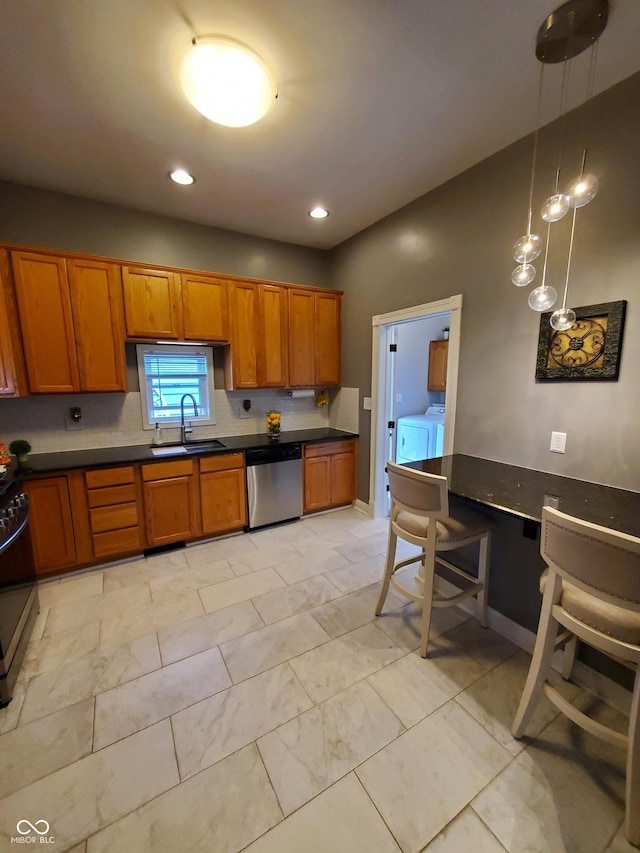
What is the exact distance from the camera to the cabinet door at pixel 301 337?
143 inches

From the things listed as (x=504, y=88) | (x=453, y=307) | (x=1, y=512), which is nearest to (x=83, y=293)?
(x=1, y=512)

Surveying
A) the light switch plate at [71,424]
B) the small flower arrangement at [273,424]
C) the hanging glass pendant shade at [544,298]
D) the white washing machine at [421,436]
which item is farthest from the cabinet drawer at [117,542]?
the hanging glass pendant shade at [544,298]

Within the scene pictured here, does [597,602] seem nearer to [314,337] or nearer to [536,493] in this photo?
[536,493]

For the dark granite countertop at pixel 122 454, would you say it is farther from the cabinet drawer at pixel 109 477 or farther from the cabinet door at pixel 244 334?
the cabinet door at pixel 244 334

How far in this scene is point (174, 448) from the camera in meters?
3.24

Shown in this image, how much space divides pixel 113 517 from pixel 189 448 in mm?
827

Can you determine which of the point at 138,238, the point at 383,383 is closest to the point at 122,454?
the point at 138,238

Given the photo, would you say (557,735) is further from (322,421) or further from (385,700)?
(322,421)

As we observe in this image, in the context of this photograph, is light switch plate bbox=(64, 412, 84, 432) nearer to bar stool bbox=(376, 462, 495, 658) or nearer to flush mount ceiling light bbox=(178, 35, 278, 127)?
flush mount ceiling light bbox=(178, 35, 278, 127)

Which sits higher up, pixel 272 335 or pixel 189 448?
pixel 272 335

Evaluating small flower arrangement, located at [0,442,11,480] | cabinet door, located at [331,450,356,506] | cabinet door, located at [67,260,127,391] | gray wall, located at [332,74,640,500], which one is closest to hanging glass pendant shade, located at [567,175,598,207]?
gray wall, located at [332,74,640,500]

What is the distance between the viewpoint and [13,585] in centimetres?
184

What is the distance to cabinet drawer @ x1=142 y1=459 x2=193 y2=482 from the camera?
111 inches

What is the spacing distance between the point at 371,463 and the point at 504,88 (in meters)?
2.92
